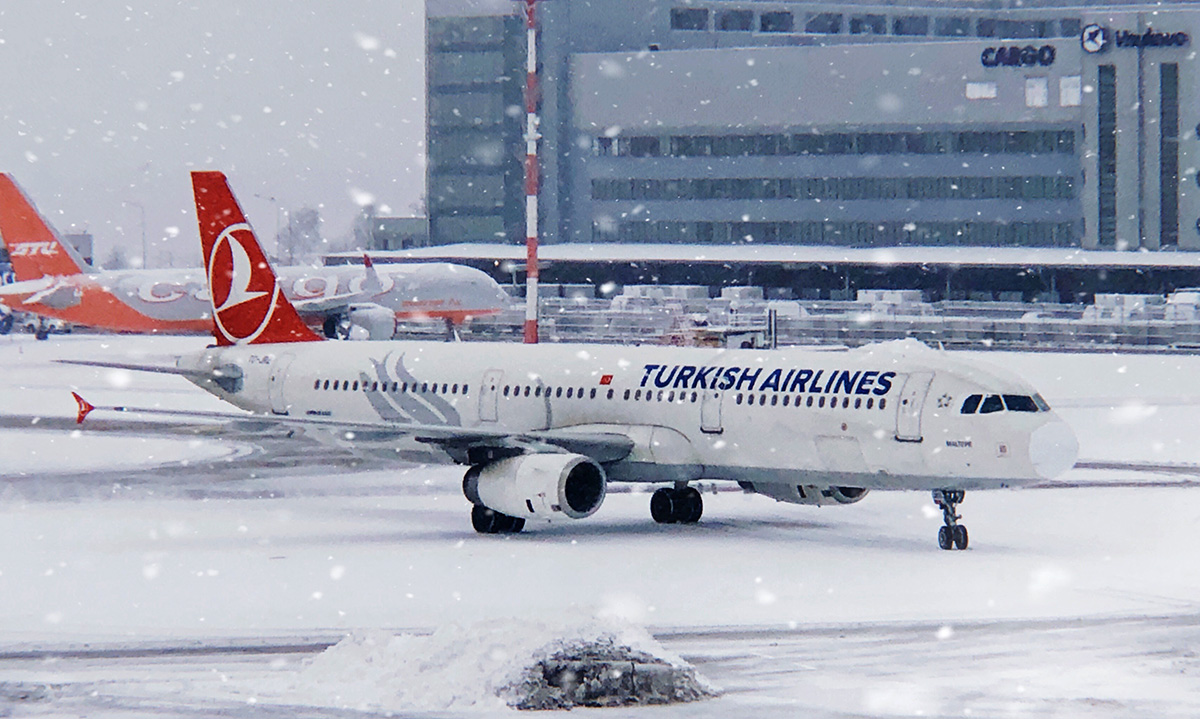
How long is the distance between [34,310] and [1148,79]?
8362 cm

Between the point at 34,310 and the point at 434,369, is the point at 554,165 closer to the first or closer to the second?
the point at 34,310

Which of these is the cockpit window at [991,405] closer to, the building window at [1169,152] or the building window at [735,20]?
the building window at [1169,152]

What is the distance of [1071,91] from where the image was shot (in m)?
135

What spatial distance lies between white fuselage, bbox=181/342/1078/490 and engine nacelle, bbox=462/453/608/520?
1.78 m

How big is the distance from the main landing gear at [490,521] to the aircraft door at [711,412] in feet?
12.8

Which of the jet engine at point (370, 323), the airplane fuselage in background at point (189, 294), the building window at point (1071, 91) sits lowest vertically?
the jet engine at point (370, 323)

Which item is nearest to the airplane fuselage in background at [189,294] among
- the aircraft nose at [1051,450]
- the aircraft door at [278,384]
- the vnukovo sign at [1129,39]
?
the vnukovo sign at [1129,39]

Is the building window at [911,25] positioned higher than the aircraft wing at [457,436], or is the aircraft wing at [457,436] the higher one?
the building window at [911,25]

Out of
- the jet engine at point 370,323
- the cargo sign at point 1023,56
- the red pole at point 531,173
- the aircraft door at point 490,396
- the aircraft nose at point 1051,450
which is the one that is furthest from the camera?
the cargo sign at point 1023,56

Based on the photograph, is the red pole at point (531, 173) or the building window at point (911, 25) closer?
the red pole at point (531, 173)

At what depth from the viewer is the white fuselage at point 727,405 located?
2973 centimetres

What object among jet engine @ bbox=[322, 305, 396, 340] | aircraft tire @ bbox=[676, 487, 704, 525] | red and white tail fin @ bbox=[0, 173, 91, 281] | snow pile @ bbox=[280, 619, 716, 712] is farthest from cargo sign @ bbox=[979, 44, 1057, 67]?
snow pile @ bbox=[280, 619, 716, 712]

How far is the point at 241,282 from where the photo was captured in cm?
4066

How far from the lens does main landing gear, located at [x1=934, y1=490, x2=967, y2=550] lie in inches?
1184
